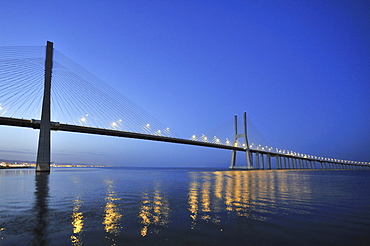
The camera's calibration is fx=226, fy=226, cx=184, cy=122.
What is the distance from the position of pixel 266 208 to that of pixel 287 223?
2.34m

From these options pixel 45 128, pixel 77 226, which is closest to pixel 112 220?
pixel 77 226

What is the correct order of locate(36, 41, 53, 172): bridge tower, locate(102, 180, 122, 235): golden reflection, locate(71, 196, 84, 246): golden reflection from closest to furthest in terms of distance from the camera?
locate(71, 196, 84, 246): golden reflection < locate(102, 180, 122, 235): golden reflection < locate(36, 41, 53, 172): bridge tower

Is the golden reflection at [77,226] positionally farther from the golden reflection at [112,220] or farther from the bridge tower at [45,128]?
the bridge tower at [45,128]

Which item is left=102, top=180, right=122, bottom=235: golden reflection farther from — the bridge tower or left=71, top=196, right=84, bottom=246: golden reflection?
the bridge tower

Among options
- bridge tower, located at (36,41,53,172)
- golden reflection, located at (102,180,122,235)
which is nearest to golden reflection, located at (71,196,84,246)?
golden reflection, located at (102,180,122,235)

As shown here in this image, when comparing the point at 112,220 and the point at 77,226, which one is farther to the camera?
the point at 112,220

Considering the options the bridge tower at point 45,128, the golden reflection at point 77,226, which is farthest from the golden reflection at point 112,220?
the bridge tower at point 45,128

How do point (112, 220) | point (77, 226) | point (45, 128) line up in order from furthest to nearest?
point (45, 128), point (112, 220), point (77, 226)

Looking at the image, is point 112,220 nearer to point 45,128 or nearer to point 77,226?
point 77,226

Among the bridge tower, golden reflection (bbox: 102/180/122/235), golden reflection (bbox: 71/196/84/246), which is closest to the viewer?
golden reflection (bbox: 71/196/84/246)

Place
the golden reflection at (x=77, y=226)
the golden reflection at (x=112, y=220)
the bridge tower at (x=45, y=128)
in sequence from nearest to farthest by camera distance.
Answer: the golden reflection at (x=77, y=226) < the golden reflection at (x=112, y=220) < the bridge tower at (x=45, y=128)

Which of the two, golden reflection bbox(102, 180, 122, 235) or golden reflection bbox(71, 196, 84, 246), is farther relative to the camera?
golden reflection bbox(102, 180, 122, 235)

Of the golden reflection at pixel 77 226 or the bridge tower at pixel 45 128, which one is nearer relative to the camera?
the golden reflection at pixel 77 226

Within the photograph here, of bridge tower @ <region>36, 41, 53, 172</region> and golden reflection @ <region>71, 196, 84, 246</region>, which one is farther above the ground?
bridge tower @ <region>36, 41, 53, 172</region>
